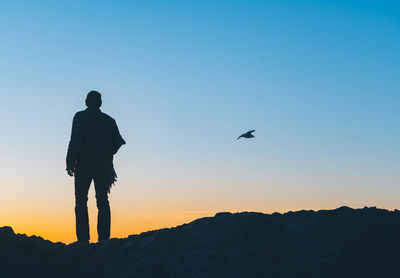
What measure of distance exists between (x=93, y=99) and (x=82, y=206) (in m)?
1.99

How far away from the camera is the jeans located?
10953 mm

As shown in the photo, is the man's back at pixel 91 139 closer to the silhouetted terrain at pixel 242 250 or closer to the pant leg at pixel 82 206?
the pant leg at pixel 82 206

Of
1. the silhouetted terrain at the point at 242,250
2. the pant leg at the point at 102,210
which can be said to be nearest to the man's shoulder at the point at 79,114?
the pant leg at the point at 102,210

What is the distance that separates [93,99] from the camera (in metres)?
11.2

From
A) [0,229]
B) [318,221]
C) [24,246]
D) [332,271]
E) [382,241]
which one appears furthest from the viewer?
[0,229]

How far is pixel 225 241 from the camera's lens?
352 inches

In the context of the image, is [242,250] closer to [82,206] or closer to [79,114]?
[82,206]

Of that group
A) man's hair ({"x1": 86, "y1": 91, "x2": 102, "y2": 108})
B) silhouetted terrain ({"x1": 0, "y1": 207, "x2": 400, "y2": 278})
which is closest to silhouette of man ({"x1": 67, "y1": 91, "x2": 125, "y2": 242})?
man's hair ({"x1": 86, "y1": 91, "x2": 102, "y2": 108})

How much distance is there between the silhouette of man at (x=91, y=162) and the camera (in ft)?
36.1

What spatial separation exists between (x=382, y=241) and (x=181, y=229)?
3.09 m

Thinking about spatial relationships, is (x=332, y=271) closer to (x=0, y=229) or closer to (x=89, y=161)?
(x=89, y=161)

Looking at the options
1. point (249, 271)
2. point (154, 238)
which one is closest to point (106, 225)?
point (154, 238)

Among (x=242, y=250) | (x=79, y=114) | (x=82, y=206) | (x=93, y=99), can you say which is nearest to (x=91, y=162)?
(x=82, y=206)

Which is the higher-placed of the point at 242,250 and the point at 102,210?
the point at 102,210
